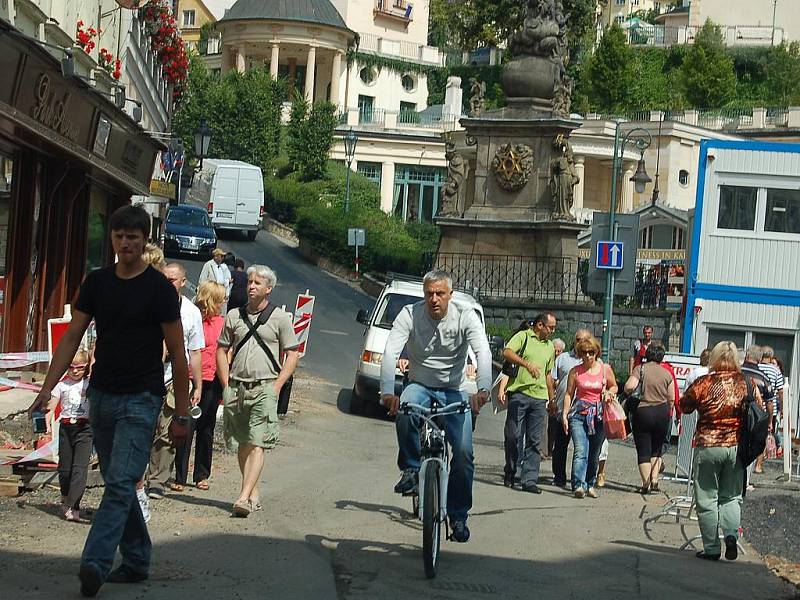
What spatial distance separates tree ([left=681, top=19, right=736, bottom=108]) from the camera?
8788 centimetres

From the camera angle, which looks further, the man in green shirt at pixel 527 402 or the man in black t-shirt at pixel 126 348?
the man in green shirt at pixel 527 402

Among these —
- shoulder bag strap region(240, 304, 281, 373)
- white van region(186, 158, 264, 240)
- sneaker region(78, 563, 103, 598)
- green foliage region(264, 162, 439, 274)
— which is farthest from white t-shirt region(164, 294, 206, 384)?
white van region(186, 158, 264, 240)

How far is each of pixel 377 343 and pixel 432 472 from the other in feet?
40.0

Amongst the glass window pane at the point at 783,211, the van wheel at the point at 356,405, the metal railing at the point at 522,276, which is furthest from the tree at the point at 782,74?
the van wheel at the point at 356,405

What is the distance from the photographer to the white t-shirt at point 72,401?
10.1m

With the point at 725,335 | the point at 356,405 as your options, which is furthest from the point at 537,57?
the point at 356,405

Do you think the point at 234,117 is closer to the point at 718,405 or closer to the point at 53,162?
the point at 53,162

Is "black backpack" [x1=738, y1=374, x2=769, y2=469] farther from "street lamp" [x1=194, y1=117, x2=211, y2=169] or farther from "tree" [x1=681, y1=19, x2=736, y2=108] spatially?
"tree" [x1=681, y1=19, x2=736, y2=108]

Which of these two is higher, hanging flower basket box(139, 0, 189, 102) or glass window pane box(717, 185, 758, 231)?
hanging flower basket box(139, 0, 189, 102)

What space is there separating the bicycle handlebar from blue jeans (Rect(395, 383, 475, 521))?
0.24ft

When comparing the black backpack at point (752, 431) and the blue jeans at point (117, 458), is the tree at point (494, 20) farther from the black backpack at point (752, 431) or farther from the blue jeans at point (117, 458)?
the blue jeans at point (117, 458)

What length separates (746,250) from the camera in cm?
3291

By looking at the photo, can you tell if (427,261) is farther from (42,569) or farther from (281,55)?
(281,55)

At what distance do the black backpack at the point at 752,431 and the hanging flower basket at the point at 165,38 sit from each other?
68.4 feet
